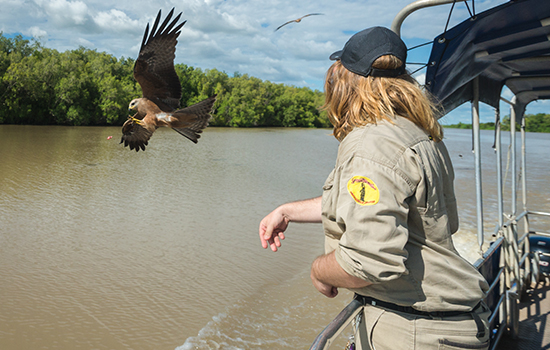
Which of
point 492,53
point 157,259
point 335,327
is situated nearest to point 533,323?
point 492,53

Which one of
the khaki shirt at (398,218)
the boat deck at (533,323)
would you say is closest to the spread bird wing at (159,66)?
the khaki shirt at (398,218)

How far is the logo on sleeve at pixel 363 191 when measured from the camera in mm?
1003

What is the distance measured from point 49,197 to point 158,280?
6545 mm

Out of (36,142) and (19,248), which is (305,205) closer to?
(19,248)

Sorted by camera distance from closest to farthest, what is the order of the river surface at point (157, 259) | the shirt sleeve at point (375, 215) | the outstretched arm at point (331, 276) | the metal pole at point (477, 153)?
the shirt sleeve at point (375, 215) < the outstretched arm at point (331, 276) < the metal pole at point (477, 153) < the river surface at point (157, 259)

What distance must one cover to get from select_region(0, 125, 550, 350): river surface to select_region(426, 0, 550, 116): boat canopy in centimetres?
169

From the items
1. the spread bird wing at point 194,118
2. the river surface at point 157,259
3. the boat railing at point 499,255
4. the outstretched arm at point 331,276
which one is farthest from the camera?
the river surface at point 157,259

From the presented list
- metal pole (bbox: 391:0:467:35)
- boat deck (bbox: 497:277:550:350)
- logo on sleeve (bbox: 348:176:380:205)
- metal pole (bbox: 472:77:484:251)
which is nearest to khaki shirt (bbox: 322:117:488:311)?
logo on sleeve (bbox: 348:176:380:205)

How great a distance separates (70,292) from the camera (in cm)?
605

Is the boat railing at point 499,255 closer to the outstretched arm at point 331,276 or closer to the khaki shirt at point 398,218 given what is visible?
the khaki shirt at point 398,218

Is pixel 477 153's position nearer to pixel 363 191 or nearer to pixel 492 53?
pixel 492 53

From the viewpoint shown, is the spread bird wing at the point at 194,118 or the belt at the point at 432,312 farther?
the spread bird wing at the point at 194,118

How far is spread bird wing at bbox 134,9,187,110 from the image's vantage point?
2.15 meters

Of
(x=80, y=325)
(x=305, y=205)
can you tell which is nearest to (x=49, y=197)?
(x=80, y=325)
